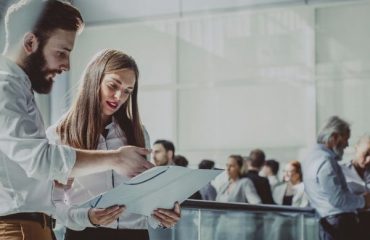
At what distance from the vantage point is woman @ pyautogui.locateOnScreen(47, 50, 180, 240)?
6.65 feet

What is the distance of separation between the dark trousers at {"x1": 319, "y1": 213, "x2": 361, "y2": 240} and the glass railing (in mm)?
354

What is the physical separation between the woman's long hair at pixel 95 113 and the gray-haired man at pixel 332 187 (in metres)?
2.28

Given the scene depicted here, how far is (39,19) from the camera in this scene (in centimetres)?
171

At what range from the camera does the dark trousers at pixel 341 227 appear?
14.1ft

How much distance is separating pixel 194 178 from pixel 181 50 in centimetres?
832

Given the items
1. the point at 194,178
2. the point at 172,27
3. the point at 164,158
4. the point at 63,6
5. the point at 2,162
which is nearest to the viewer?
the point at 2,162

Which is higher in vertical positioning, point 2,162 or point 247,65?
point 247,65

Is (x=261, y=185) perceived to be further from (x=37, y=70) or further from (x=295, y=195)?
(x=37, y=70)

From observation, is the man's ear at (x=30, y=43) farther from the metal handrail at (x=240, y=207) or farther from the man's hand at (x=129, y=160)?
the metal handrail at (x=240, y=207)

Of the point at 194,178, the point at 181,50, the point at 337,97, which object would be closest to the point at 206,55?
the point at 181,50

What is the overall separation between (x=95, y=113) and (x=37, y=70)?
15.6 inches

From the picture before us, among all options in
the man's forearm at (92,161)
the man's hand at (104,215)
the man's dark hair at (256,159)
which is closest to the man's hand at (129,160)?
the man's forearm at (92,161)

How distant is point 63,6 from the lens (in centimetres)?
174

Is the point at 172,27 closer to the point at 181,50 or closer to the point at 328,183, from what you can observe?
the point at 181,50
